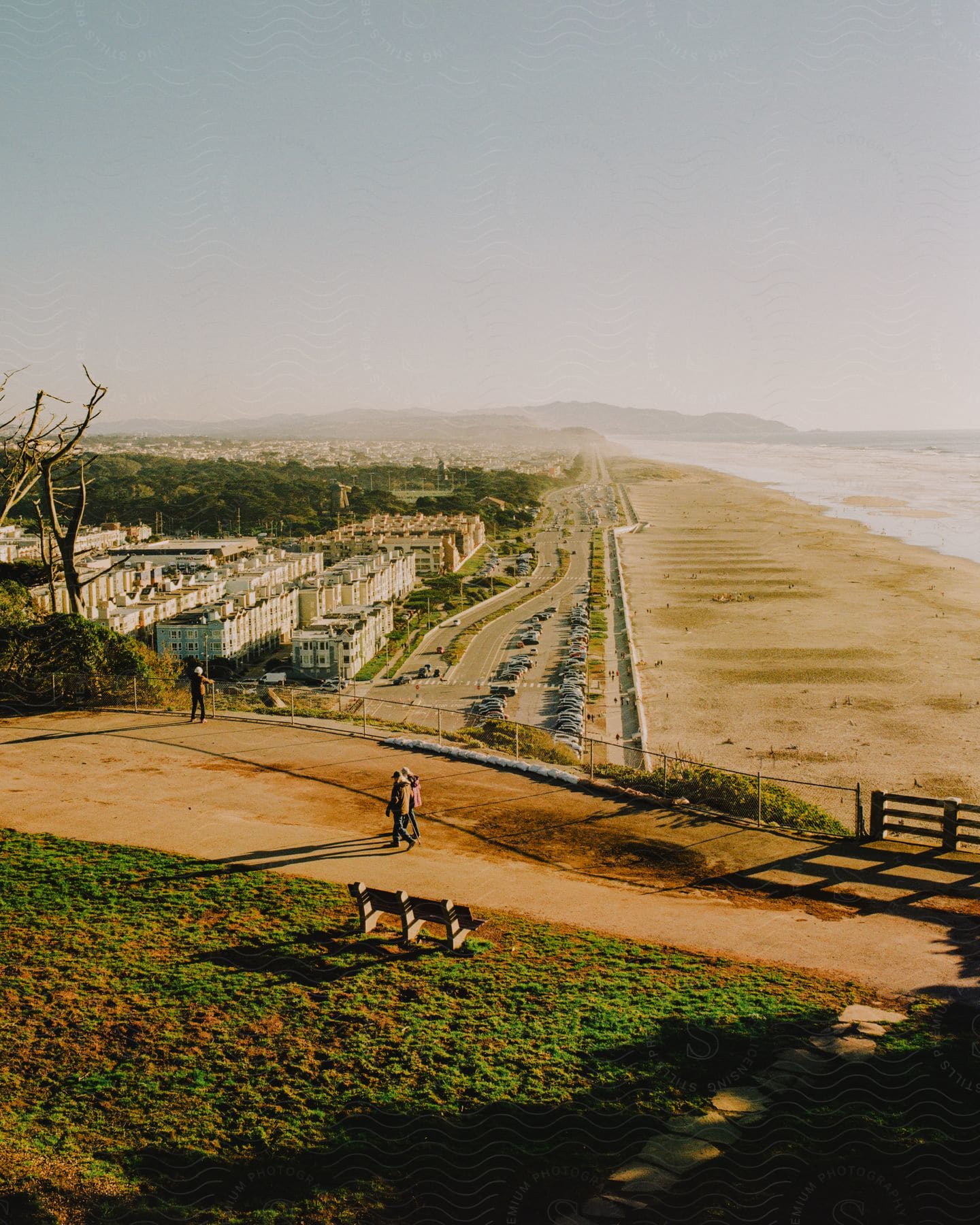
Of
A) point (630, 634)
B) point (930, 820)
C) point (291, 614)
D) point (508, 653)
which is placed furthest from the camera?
point (291, 614)

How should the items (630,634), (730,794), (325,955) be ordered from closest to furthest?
(325,955) → (730,794) → (630,634)

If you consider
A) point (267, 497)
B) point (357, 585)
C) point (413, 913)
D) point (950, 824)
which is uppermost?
point (267, 497)

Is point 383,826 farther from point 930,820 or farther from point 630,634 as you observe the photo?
point 630,634

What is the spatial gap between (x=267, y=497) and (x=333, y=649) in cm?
6910

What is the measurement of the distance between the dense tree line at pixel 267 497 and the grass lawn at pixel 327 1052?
79880mm

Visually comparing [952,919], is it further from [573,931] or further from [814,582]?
[814,582]

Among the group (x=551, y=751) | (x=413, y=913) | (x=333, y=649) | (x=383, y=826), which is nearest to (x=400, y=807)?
(x=383, y=826)

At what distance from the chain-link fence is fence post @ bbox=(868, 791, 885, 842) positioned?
0.54 ft

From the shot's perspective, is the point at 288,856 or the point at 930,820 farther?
the point at 930,820

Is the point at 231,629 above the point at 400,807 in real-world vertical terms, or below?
below

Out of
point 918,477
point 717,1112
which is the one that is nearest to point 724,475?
point 918,477

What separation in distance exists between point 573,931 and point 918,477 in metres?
106

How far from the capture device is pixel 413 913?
22.8 ft

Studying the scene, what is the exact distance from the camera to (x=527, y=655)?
116 feet
